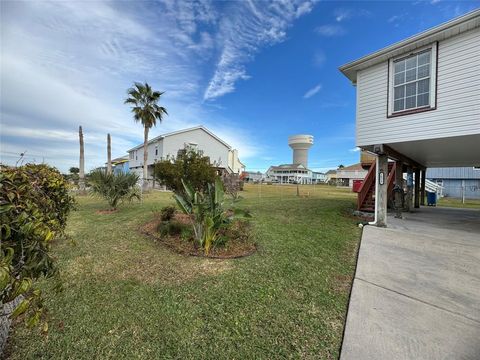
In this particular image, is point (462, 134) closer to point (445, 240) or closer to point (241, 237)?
point (445, 240)

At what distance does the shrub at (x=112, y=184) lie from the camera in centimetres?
993

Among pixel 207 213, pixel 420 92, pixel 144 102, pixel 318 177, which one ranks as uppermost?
pixel 144 102

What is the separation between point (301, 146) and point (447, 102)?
95.0m

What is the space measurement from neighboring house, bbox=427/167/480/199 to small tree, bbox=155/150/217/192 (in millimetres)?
34911

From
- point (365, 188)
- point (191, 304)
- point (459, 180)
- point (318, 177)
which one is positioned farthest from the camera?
point (318, 177)

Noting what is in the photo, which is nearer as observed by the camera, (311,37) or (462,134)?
(462,134)

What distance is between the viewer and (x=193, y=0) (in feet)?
Answer: 26.3

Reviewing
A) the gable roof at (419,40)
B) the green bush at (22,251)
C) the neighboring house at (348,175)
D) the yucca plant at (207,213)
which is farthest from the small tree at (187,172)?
the neighboring house at (348,175)

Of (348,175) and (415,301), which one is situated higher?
(348,175)

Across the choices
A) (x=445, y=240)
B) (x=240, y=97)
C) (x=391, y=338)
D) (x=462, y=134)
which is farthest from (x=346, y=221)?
(x=240, y=97)

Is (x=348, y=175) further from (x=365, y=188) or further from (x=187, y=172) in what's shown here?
(x=187, y=172)

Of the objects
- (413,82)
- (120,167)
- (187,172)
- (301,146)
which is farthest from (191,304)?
(301,146)

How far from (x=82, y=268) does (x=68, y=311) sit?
149 cm

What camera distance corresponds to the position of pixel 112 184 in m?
10.2
